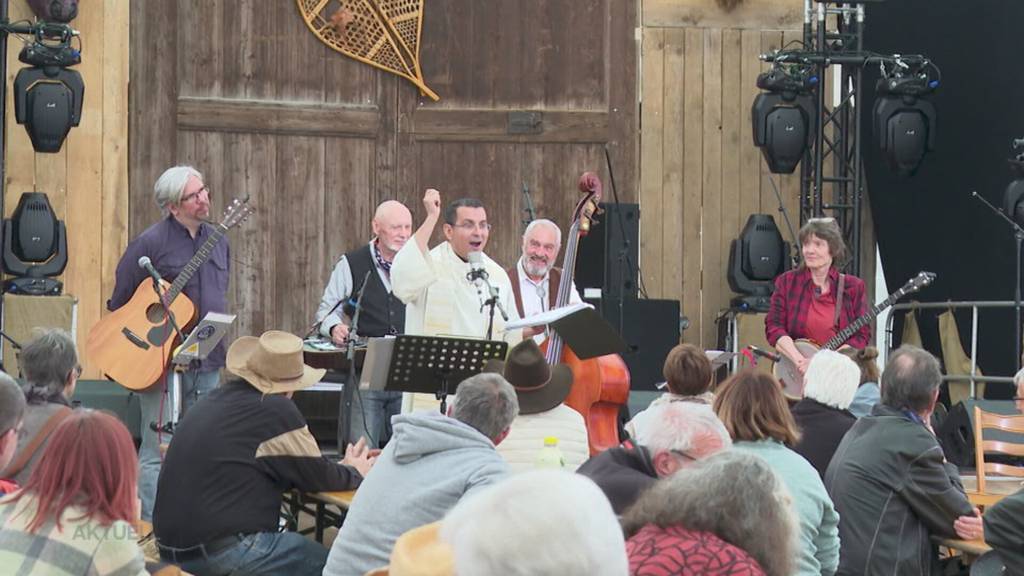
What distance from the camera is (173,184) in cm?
734

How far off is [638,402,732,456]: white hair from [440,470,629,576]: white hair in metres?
1.76

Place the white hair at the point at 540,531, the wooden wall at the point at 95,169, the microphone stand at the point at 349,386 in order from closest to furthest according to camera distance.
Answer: the white hair at the point at 540,531 → the microphone stand at the point at 349,386 → the wooden wall at the point at 95,169

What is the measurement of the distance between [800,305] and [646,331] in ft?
4.80

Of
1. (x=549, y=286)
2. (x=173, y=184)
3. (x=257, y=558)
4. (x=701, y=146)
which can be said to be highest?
(x=701, y=146)

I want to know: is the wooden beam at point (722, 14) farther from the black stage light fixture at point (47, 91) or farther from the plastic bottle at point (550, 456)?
the plastic bottle at point (550, 456)

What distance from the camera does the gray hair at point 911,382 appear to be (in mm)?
4973

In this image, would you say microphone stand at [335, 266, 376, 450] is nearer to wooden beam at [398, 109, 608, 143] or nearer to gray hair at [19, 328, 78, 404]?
gray hair at [19, 328, 78, 404]

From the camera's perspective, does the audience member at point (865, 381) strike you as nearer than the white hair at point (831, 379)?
No

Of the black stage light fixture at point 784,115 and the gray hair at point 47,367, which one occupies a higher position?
the black stage light fixture at point 784,115

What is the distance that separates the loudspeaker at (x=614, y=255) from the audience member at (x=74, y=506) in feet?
21.4

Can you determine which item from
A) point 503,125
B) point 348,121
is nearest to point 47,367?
point 348,121

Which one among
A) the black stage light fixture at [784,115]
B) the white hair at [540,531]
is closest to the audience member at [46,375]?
the white hair at [540,531]

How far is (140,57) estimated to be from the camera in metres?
9.90

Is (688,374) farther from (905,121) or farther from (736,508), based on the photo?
(905,121)
